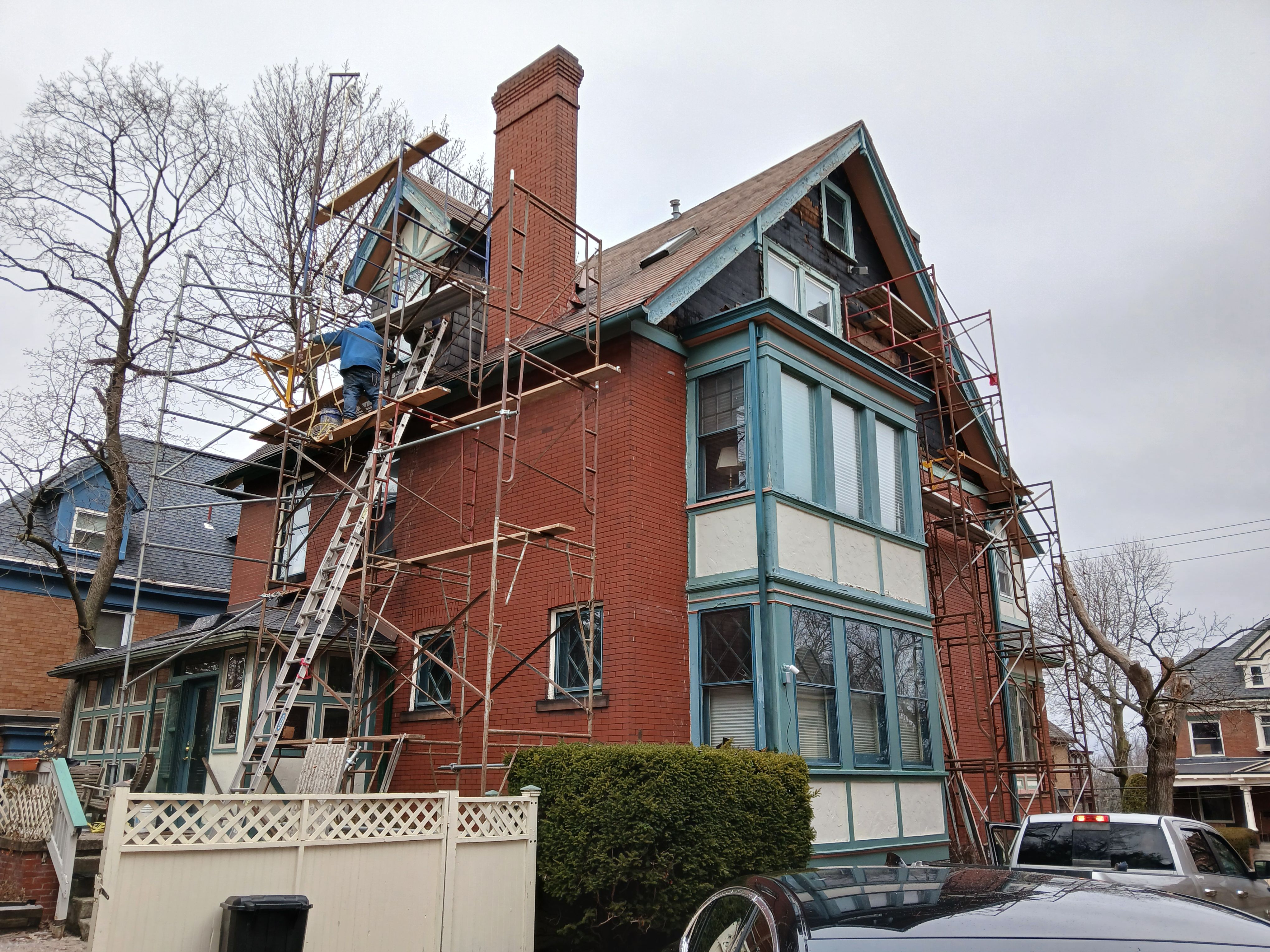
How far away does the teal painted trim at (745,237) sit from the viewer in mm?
12453

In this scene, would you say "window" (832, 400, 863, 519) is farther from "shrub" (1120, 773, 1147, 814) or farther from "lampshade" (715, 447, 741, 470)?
"shrub" (1120, 773, 1147, 814)

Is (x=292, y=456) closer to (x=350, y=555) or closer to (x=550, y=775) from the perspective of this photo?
(x=350, y=555)

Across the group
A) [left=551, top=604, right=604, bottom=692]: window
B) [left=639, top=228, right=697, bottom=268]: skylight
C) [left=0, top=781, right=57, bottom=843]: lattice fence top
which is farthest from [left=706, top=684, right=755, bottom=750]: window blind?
[left=0, top=781, right=57, bottom=843]: lattice fence top

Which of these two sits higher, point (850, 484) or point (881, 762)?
point (850, 484)

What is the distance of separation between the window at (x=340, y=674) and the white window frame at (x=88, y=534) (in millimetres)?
10580

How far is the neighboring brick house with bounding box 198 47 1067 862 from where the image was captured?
460 inches

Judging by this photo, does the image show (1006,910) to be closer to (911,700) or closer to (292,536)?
(911,700)

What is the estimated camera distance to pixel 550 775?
961 cm

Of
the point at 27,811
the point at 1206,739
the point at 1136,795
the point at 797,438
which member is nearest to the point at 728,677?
the point at 797,438

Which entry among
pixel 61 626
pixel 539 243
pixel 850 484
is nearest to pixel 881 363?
pixel 850 484

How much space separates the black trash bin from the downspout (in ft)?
17.6

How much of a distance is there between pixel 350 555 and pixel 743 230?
707 cm

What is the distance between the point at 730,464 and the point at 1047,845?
19.0 feet

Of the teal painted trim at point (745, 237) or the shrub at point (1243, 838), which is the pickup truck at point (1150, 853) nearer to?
the teal painted trim at point (745, 237)
